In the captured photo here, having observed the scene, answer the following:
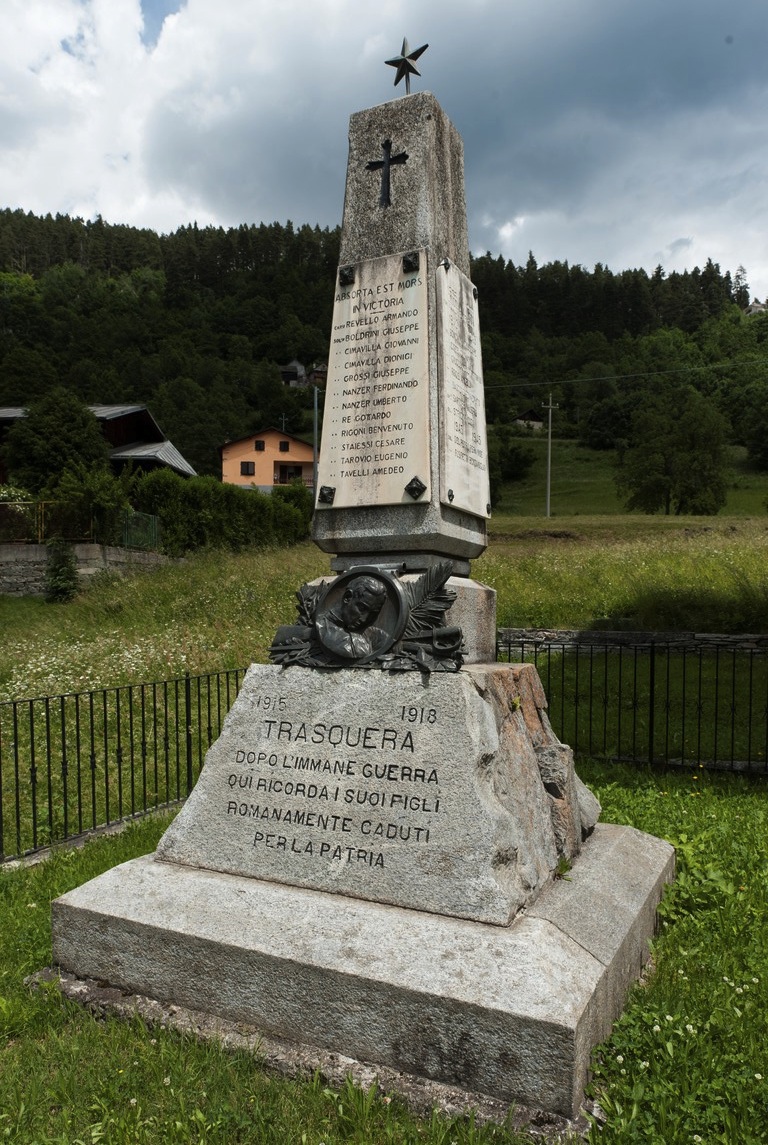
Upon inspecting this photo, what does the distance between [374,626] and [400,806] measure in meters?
0.90

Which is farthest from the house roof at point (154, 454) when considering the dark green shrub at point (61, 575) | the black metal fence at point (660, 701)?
the black metal fence at point (660, 701)

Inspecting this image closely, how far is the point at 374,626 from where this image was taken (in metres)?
4.03

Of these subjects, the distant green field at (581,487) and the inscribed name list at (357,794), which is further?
the distant green field at (581,487)

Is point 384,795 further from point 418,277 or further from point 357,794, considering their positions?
point 418,277

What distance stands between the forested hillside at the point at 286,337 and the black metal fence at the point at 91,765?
122 ft

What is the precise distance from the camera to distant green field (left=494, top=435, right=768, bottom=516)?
48969 millimetres

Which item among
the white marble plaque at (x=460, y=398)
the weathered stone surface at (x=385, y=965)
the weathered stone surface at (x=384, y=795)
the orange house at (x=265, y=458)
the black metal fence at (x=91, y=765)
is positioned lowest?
the black metal fence at (x=91, y=765)

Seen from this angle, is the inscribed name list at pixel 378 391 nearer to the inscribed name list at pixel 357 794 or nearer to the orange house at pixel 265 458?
the inscribed name list at pixel 357 794

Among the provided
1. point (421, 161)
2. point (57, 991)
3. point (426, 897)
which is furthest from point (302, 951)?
point (421, 161)

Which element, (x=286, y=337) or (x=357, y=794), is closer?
(x=357, y=794)

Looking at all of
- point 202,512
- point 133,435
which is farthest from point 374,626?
point 133,435

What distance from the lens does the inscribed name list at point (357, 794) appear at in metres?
3.35

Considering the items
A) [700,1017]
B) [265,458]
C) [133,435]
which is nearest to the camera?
[700,1017]

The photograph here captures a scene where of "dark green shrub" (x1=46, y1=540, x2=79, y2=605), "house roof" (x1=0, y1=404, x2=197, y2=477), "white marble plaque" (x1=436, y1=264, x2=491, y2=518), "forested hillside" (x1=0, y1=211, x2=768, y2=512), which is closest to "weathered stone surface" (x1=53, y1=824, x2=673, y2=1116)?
"white marble plaque" (x1=436, y1=264, x2=491, y2=518)
